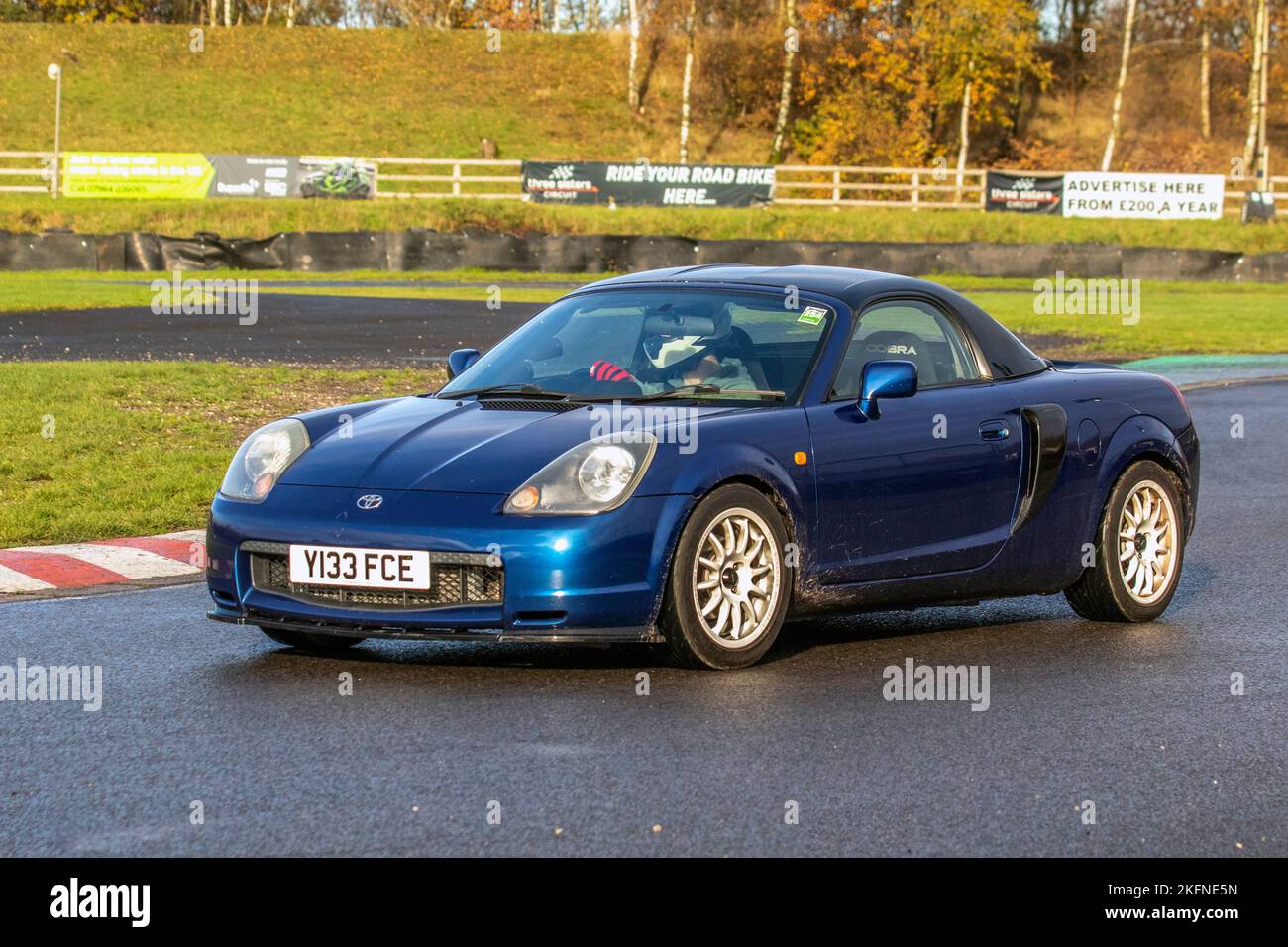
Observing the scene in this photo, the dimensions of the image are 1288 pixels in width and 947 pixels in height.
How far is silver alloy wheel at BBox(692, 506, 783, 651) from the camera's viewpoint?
6.38 m

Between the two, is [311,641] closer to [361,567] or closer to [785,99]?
[361,567]

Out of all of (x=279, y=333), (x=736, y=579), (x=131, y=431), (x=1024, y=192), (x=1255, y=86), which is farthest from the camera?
(x=1255, y=86)

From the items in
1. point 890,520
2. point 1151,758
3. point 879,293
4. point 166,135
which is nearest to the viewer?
point 1151,758

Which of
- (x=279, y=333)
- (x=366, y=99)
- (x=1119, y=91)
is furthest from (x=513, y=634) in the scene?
(x=366, y=99)

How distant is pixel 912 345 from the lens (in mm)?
7488

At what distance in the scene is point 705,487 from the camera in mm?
6340

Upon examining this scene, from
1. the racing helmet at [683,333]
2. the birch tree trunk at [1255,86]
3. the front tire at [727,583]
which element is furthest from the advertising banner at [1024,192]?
the front tire at [727,583]

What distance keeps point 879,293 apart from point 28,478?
6135 millimetres

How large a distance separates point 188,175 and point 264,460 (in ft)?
128

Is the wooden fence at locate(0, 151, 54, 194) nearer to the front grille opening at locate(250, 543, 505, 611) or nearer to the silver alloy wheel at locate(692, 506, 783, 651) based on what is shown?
the front grille opening at locate(250, 543, 505, 611)

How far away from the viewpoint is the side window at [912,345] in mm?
7238

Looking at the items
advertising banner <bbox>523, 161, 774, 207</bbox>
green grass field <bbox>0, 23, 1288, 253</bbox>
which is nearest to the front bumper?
advertising banner <bbox>523, 161, 774, 207</bbox>

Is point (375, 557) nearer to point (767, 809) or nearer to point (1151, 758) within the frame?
point (767, 809)
